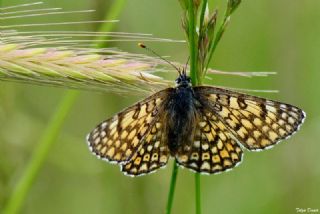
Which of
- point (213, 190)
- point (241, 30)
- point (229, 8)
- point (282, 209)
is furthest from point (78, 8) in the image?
point (229, 8)

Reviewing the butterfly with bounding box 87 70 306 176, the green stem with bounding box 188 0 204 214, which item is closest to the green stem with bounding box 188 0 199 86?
the green stem with bounding box 188 0 204 214

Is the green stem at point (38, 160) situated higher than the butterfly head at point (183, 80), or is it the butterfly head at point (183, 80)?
the butterfly head at point (183, 80)

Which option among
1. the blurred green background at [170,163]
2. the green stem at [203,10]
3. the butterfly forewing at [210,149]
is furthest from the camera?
the blurred green background at [170,163]

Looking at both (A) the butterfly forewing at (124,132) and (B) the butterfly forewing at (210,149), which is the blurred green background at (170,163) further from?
(B) the butterfly forewing at (210,149)

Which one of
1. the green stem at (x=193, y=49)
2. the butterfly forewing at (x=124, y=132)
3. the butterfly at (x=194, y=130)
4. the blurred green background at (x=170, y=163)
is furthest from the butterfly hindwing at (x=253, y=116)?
the blurred green background at (x=170, y=163)

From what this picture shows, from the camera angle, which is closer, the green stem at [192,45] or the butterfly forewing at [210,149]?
the green stem at [192,45]

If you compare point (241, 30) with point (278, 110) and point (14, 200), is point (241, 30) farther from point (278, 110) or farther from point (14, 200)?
point (14, 200)

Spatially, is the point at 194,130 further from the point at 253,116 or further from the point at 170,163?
the point at 170,163

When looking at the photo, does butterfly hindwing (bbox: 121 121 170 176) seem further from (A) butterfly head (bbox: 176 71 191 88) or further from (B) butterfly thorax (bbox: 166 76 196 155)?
(A) butterfly head (bbox: 176 71 191 88)
